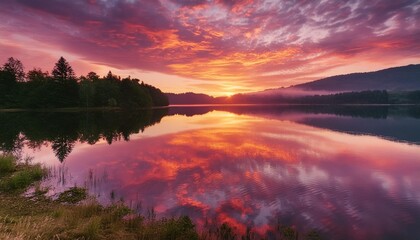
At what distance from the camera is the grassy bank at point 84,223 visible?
12625mm

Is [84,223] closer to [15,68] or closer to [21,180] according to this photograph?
[21,180]

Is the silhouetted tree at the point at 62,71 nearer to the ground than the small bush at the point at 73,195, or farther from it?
farther from it

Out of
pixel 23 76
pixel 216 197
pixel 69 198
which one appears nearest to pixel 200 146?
pixel 216 197

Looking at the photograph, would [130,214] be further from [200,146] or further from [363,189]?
[200,146]

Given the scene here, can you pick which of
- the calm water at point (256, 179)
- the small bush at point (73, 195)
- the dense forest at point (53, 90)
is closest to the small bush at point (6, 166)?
the calm water at point (256, 179)

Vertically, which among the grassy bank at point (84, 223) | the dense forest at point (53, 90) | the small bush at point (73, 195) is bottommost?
the small bush at point (73, 195)

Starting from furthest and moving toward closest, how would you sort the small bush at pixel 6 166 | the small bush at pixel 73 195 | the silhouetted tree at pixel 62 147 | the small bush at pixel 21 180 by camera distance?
the silhouetted tree at pixel 62 147, the small bush at pixel 6 166, the small bush at pixel 21 180, the small bush at pixel 73 195

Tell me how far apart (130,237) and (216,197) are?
9722 millimetres

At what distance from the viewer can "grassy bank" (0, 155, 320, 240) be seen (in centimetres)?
1262

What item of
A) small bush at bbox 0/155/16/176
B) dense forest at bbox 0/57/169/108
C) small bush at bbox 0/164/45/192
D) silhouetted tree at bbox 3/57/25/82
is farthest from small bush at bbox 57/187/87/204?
silhouetted tree at bbox 3/57/25/82

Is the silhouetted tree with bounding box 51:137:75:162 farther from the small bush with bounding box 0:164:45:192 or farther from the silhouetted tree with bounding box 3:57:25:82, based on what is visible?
the silhouetted tree with bounding box 3:57:25:82

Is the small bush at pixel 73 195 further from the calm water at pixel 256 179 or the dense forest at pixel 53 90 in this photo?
the dense forest at pixel 53 90

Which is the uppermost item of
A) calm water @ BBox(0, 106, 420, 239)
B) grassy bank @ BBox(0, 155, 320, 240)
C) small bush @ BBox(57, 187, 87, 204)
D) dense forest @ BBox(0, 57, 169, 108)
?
dense forest @ BBox(0, 57, 169, 108)

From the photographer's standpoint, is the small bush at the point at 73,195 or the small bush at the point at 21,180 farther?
the small bush at the point at 21,180
